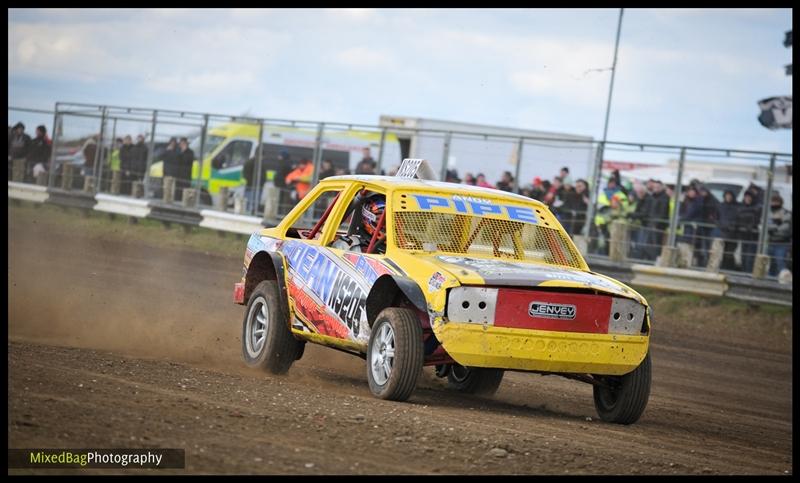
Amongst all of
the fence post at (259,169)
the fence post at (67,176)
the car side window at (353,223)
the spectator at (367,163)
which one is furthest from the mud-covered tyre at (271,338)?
the fence post at (67,176)

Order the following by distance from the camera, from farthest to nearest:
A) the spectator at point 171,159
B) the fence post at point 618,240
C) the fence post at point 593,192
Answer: the spectator at point 171,159 < the fence post at point 593,192 < the fence post at point 618,240

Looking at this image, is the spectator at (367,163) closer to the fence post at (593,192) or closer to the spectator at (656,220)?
the fence post at (593,192)

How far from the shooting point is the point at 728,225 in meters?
16.4

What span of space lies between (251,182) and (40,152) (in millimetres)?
6453

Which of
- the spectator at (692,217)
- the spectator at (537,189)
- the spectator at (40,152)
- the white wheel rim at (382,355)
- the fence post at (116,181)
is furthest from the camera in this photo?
the spectator at (40,152)

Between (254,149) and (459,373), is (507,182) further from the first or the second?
(459,373)

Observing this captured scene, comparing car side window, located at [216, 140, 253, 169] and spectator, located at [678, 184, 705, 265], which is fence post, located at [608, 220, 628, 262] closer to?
spectator, located at [678, 184, 705, 265]

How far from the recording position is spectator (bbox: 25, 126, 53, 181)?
25.8 metres

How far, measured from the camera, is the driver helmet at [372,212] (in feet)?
28.4

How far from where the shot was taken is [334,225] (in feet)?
28.9

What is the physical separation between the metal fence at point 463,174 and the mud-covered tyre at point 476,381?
788 cm

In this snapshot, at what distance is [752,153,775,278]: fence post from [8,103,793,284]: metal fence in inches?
0.6

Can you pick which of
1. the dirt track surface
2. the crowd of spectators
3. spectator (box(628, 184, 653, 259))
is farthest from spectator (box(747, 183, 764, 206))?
the dirt track surface

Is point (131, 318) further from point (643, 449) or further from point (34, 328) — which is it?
point (643, 449)
